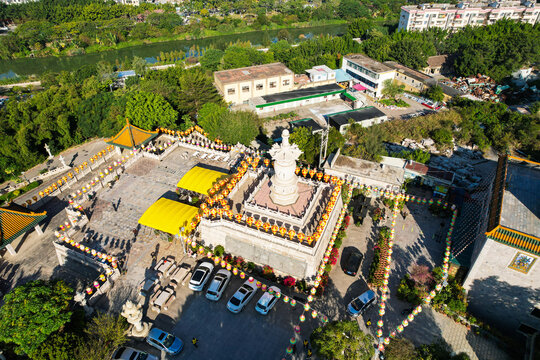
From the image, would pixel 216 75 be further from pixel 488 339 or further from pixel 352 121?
pixel 488 339

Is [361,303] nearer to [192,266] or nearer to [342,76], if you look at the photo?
[192,266]

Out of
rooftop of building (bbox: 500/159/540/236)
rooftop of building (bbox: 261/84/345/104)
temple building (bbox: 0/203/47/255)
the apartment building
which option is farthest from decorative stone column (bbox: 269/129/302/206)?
the apartment building

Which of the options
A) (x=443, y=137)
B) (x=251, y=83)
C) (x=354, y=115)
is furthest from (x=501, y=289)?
(x=251, y=83)

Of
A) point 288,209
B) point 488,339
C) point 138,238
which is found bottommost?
point 488,339

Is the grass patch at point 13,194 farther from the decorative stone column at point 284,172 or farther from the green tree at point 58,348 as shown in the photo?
the decorative stone column at point 284,172

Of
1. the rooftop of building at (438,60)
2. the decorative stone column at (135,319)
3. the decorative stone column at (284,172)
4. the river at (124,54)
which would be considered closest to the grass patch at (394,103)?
the rooftop of building at (438,60)

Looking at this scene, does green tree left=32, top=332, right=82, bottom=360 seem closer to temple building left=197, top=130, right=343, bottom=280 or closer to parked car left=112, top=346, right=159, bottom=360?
parked car left=112, top=346, right=159, bottom=360

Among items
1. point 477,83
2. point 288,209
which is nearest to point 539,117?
point 477,83

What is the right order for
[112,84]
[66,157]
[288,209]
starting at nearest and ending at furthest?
[288,209] → [66,157] → [112,84]
